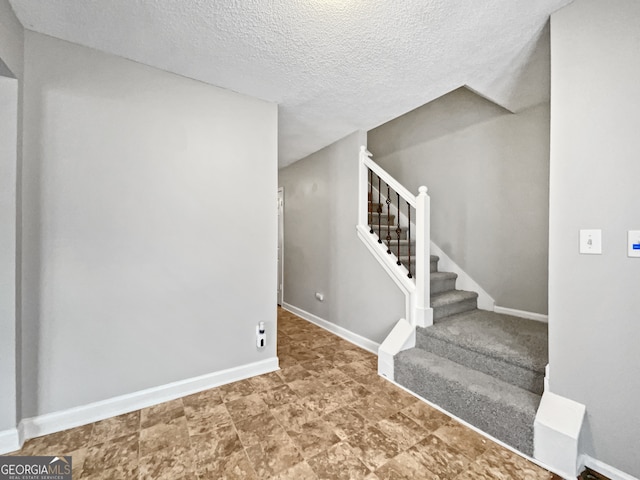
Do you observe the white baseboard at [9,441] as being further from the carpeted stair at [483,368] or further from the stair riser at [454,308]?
the stair riser at [454,308]

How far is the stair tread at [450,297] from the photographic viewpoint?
2572mm

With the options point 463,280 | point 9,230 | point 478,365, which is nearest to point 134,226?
point 9,230

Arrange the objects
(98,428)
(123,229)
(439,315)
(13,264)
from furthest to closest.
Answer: (439,315) < (123,229) < (98,428) < (13,264)

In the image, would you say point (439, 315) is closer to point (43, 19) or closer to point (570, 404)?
point (570, 404)

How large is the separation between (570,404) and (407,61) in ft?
7.55

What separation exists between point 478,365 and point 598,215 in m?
1.26

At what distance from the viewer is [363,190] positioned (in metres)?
3.04

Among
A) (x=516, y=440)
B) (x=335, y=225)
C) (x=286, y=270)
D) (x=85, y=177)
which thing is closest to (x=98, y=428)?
(x=85, y=177)

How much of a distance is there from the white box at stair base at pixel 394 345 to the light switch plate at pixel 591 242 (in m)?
1.38

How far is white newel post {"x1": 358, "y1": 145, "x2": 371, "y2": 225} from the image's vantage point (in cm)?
303

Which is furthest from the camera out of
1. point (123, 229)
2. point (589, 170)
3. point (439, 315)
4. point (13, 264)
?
point (439, 315)

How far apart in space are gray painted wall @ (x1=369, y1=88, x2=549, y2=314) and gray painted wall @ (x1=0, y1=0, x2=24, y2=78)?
144 inches

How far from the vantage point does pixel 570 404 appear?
4.60ft

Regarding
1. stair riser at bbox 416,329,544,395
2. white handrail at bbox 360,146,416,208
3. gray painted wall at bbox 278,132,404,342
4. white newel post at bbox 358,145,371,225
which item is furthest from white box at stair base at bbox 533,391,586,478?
white newel post at bbox 358,145,371,225
